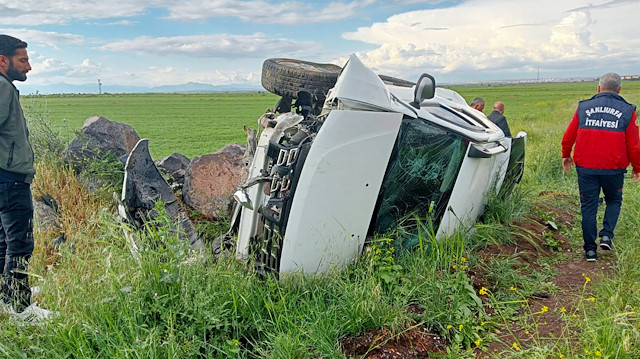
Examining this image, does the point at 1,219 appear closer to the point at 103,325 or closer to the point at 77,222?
the point at 103,325

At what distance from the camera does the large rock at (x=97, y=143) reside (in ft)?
19.7

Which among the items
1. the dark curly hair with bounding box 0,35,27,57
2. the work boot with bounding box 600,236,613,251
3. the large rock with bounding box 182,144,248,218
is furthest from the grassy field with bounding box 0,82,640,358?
the large rock with bounding box 182,144,248,218

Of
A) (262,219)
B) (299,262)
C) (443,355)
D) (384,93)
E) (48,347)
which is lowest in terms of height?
(443,355)

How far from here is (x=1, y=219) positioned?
351 cm

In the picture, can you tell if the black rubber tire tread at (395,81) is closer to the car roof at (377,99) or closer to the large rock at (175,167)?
the car roof at (377,99)

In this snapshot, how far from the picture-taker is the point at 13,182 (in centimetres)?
347

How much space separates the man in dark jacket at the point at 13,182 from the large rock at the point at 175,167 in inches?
98.0

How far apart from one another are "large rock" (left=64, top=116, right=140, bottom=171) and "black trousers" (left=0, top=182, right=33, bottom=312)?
2522mm

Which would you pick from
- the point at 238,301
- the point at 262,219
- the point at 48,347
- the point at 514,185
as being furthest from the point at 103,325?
the point at 514,185

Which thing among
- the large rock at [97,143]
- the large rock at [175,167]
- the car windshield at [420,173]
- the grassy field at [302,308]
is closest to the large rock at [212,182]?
the large rock at [175,167]

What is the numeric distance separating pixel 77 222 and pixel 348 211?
12.0ft

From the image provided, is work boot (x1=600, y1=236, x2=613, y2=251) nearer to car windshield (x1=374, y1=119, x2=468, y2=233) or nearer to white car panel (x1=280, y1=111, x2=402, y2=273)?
car windshield (x1=374, y1=119, x2=468, y2=233)

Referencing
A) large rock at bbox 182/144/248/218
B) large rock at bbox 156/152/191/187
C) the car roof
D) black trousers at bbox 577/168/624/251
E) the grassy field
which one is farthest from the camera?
large rock at bbox 156/152/191/187

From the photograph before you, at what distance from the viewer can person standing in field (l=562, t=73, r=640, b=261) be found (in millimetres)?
4301
